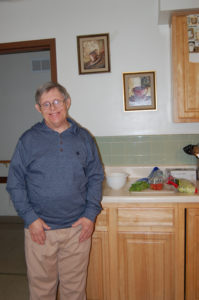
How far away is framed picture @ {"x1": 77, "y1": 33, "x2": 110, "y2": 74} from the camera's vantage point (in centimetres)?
215

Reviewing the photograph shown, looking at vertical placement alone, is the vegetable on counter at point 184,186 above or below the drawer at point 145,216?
above

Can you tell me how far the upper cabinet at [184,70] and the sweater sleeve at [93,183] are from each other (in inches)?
28.7

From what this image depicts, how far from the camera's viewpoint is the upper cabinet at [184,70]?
182cm

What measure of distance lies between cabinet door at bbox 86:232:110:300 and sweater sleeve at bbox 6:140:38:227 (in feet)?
1.90

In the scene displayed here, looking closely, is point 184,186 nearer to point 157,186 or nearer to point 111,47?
point 157,186

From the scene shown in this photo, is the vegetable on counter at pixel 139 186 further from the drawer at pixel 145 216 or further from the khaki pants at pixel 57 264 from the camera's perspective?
the khaki pants at pixel 57 264

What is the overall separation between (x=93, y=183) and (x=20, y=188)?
425 millimetres

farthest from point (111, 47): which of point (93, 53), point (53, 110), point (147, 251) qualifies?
point (147, 251)

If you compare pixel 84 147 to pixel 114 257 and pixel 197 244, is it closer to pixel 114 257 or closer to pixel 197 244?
pixel 114 257

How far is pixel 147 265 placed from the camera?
1768mm

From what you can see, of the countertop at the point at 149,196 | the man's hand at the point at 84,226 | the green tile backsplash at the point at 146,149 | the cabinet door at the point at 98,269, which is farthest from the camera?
the green tile backsplash at the point at 146,149

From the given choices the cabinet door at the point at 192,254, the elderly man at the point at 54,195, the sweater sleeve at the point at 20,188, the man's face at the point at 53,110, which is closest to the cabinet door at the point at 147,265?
the cabinet door at the point at 192,254

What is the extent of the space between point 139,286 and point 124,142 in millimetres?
1102

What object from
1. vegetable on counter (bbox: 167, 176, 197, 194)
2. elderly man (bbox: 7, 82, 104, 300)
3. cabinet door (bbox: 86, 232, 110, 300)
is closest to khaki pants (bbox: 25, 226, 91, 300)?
elderly man (bbox: 7, 82, 104, 300)
